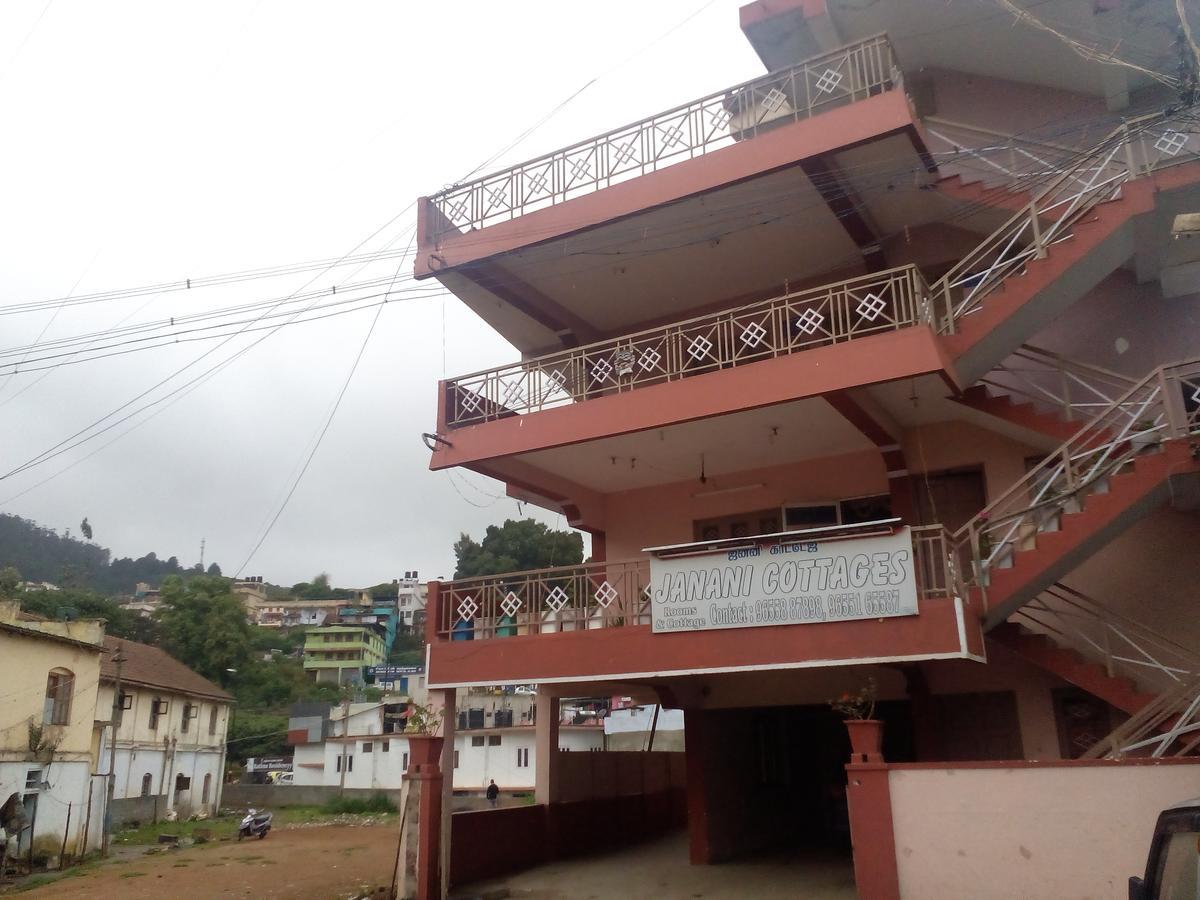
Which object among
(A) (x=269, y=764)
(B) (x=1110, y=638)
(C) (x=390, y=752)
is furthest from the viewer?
(A) (x=269, y=764)

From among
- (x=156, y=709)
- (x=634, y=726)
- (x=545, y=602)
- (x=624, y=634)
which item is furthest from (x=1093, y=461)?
(x=156, y=709)

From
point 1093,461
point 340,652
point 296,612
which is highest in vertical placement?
point 296,612

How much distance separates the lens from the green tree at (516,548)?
164 feet

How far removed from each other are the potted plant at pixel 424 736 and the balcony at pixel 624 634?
48 centimetres

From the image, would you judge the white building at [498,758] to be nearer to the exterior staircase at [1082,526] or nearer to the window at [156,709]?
the window at [156,709]

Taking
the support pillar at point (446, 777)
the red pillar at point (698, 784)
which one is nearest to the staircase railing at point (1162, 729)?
the red pillar at point (698, 784)

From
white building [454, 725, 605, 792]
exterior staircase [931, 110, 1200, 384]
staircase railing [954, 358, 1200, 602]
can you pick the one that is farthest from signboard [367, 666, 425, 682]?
exterior staircase [931, 110, 1200, 384]

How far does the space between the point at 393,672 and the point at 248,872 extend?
5784 centimetres

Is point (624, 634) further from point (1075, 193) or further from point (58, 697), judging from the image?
point (58, 697)

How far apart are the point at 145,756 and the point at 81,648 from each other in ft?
47.7

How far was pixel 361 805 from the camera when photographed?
142 feet

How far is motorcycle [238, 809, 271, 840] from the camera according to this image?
32.3 m

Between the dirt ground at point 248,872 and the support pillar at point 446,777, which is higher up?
the support pillar at point 446,777

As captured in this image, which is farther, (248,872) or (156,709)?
(156,709)
